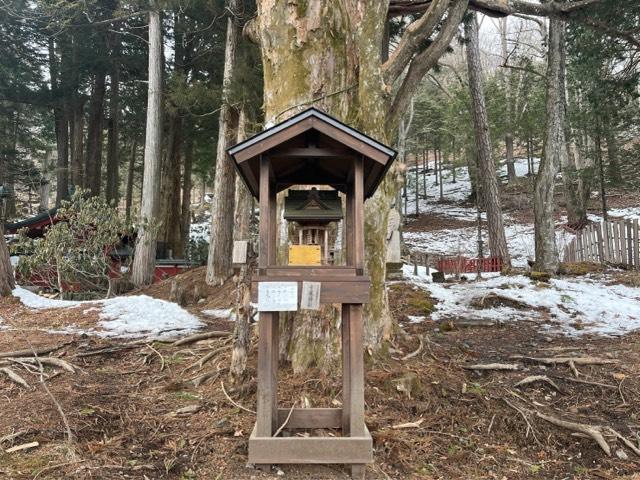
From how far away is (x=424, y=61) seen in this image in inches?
232

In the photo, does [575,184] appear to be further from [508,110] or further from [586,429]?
[586,429]

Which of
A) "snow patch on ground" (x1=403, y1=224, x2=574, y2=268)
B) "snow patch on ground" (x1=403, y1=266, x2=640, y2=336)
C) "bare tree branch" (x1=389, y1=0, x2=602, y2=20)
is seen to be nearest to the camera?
"bare tree branch" (x1=389, y1=0, x2=602, y2=20)

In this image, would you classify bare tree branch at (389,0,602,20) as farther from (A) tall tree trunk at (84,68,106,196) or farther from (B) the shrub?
(A) tall tree trunk at (84,68,106,196)

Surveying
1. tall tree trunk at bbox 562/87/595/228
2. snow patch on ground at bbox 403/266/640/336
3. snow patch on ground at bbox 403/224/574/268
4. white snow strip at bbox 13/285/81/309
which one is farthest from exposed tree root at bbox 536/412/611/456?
snow patch on ground at bbox 403/224/574/268

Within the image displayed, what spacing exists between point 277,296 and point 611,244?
46.3ft

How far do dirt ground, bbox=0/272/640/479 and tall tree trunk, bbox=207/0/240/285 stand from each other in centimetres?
610

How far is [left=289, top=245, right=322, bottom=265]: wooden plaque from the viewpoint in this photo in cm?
345

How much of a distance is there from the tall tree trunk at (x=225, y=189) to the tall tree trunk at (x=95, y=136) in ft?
31.6

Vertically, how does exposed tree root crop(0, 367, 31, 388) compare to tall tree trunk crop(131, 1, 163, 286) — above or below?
below

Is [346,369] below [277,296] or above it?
below

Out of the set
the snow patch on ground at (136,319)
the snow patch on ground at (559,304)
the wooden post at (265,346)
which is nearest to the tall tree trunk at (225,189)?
the snow patch on ground at (136,319)

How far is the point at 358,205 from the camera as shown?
11.0 feet

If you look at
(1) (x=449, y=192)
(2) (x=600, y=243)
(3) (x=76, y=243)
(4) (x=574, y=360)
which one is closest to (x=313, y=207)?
(4) (x=574, y=360)

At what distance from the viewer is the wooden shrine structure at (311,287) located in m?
3.19
